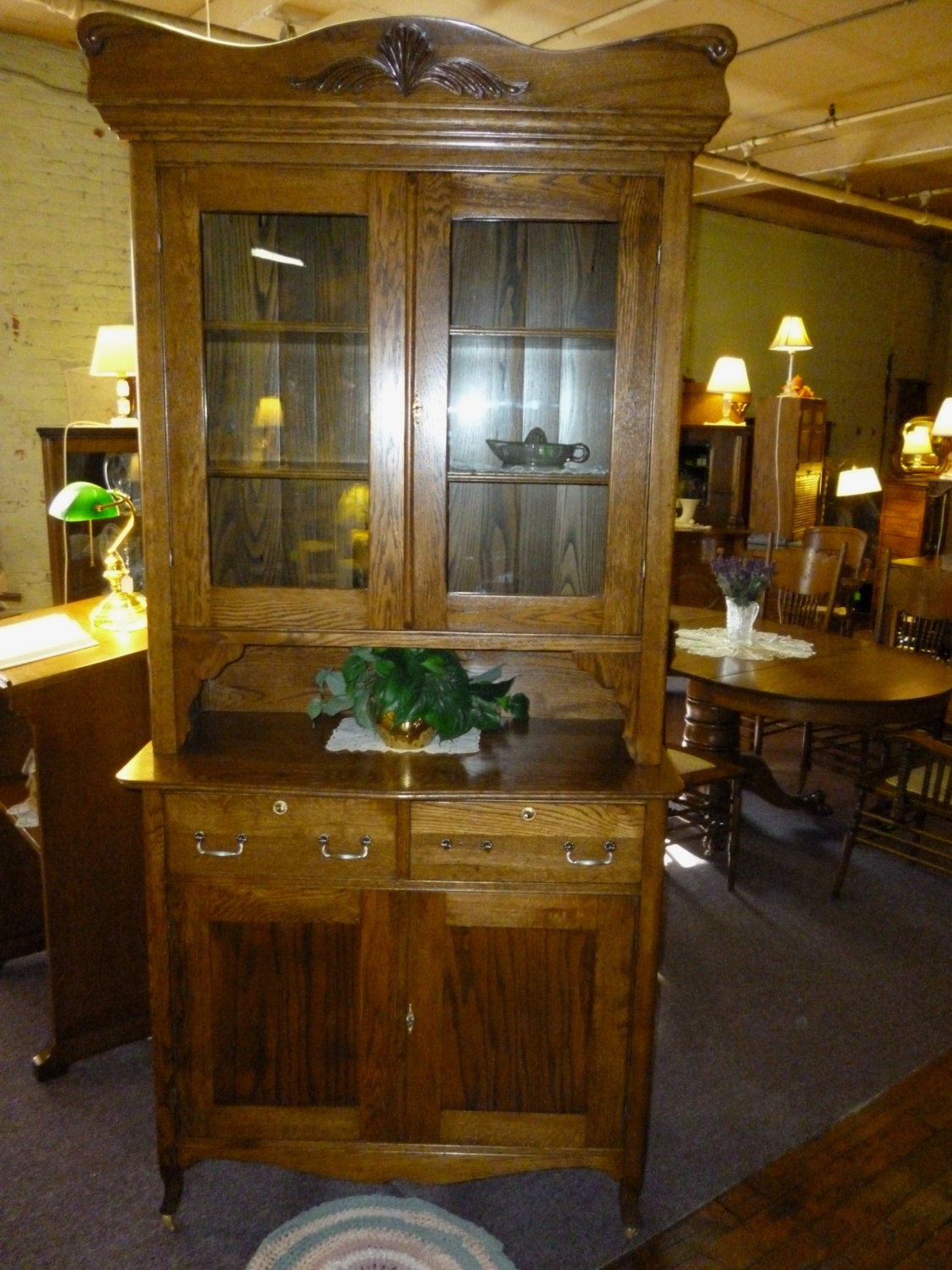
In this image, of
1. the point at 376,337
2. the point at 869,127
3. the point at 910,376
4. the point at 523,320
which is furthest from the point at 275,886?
the point at 910,376

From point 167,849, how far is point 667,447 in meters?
1.20

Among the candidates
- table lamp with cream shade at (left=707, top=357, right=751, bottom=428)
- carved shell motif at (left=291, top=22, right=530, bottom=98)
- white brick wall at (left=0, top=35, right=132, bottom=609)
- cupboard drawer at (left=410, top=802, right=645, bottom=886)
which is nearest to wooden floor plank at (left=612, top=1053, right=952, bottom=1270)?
cupboard drawer at (left=410, top=802, right=645, bottom=886)

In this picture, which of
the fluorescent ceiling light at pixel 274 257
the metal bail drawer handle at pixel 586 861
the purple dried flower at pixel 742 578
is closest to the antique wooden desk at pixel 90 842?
the fluorescent ceiling light at pixel 274 257

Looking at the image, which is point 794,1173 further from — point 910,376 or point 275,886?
point 910,376

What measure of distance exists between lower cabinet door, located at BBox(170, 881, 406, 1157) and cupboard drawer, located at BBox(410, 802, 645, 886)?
14 centimetres

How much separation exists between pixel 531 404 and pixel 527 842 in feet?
2.74

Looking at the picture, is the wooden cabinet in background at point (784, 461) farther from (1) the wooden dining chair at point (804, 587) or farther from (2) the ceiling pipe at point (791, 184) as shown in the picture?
(1) the wooden dining chair at point (804, 587)

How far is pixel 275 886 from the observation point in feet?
6.27

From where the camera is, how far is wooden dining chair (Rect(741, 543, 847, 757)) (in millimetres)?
4602

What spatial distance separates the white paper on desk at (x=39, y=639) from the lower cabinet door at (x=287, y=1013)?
79 centimetres

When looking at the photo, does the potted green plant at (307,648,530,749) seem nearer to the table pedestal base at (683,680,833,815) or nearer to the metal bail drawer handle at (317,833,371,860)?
the metal bail drawer handle at (317,833,371,860)

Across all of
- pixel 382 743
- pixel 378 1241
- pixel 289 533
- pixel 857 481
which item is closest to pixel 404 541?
pixel 289 533

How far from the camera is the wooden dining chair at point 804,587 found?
4.60m

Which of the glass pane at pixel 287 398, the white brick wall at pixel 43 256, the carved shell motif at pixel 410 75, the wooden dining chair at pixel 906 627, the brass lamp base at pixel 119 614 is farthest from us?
the white brick wall at pixel 43 256
